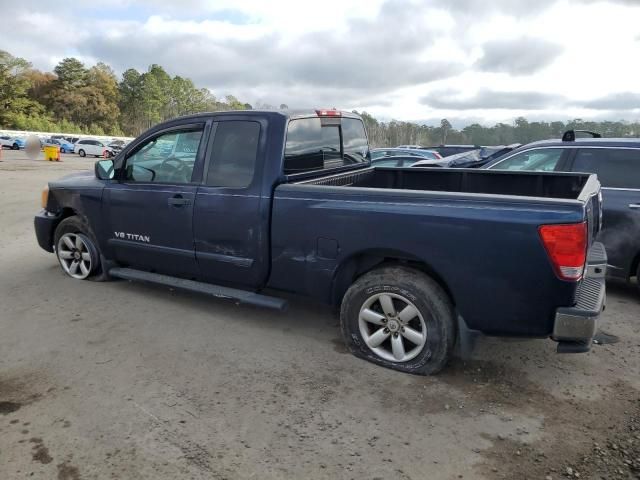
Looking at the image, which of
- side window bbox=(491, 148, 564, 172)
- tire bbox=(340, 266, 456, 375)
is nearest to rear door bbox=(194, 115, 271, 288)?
tire bbox=(340, 266, 456, 375)

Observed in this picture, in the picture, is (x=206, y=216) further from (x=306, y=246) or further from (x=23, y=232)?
(x=23, y=232)

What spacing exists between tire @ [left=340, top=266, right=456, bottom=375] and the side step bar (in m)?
0.65

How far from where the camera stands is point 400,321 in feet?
11.0

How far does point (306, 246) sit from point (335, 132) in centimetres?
165

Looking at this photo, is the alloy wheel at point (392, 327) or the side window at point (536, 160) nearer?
the alloy wheel at point (392, 327)

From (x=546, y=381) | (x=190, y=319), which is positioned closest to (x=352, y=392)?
(x=546, y=381)

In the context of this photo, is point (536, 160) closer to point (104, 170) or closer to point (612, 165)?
point (612, 165)

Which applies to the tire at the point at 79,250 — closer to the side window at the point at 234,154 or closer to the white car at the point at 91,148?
the side window at the point at 234,154

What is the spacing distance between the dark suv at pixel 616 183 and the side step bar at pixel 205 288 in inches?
138

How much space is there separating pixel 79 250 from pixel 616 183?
5.86m

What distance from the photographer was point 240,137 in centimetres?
399

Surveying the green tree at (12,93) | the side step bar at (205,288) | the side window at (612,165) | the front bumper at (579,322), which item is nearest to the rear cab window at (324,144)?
the side step bar at (205,288)

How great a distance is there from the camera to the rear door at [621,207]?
4.74 m

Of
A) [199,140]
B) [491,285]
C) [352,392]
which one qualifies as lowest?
[352,392]
